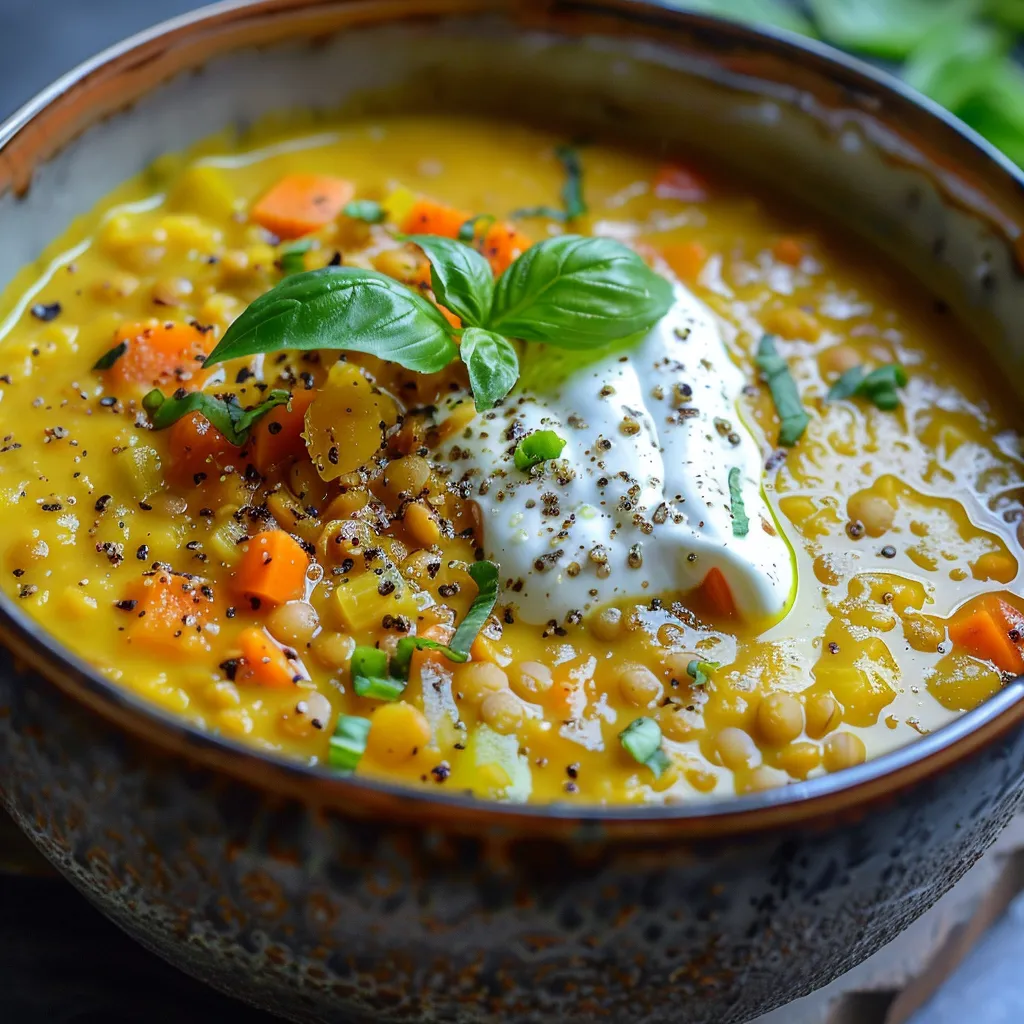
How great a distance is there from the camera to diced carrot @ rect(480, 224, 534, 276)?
2969mm

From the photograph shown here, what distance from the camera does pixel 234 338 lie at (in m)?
2.24

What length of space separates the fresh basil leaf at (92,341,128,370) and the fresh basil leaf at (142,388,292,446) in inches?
5.8

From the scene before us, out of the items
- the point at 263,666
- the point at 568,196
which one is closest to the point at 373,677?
the point at 263,666

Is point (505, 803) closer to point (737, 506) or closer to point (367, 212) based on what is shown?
point (737, 506)

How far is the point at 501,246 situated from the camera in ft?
9.82

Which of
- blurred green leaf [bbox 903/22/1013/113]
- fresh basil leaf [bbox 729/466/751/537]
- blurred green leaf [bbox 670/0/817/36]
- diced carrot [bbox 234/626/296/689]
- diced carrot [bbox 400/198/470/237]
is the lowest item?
diced carrot [bbox 234/626/296/689]

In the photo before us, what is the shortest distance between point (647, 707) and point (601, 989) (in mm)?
546

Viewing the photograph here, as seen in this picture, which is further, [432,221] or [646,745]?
[432,221]

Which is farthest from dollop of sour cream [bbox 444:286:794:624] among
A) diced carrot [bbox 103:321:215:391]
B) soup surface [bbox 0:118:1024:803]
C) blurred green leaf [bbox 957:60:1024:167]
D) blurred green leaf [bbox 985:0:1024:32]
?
blurred green leaf [bbox 985:0:1024:32]

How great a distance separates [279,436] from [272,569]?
0.32 meters

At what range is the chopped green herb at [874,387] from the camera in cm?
285

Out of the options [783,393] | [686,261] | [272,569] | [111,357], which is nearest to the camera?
[272,569]

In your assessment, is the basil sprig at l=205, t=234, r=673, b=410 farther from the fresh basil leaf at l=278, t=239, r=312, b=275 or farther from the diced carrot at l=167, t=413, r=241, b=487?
the fresh basil leaf at l=278, t=239, r=312, b=275

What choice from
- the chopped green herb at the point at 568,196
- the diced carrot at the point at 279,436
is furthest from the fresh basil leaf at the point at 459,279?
the chopped green herb at the point at 568,196
